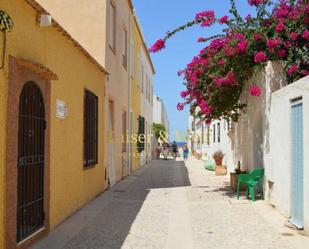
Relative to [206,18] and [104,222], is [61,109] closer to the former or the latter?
[104,222]

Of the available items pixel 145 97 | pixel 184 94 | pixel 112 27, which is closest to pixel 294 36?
pixel 184 94

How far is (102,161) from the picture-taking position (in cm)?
1296

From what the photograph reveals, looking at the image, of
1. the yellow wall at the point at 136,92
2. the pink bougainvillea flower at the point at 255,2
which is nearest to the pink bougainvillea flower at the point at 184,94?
the pink bougainvillea flower at the point at 255,2

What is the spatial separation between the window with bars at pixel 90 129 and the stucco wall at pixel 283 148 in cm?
399

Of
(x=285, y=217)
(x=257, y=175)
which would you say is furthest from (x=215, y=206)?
(x=285, y=217)

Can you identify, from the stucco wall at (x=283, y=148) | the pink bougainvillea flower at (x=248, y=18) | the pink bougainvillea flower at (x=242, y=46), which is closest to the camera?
the stucco wall at (x=283, y=148)

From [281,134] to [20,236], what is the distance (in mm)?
5241

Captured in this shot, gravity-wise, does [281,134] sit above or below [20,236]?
above

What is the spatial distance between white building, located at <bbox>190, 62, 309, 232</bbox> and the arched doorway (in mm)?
3963

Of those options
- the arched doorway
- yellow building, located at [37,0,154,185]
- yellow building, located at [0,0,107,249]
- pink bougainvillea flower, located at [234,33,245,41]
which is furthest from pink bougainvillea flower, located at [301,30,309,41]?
the arched doorway

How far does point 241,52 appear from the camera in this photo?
1091 centimetres

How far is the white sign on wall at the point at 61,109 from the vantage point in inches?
316

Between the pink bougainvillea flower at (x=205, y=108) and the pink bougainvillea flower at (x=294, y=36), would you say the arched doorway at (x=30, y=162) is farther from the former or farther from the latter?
the pink bougainvillea flower at (x=205, y=108)

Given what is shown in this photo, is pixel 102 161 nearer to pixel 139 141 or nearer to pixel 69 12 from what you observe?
pixel 69 12
